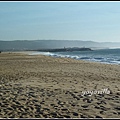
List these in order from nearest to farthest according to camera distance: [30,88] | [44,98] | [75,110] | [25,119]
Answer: [25,119], [75,110], [44,98], [30,88]

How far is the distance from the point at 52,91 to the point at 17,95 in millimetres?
1492

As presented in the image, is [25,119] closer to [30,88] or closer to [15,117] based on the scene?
[15,117]

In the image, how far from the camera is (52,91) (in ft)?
33.1

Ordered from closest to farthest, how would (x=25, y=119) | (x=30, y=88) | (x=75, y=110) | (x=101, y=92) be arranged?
(x=25, y=119) < (x=75, y=110) < (x=101, y=92) < (x=30, y=88)

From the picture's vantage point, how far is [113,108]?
24.8 ft

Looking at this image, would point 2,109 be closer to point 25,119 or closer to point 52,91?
point 25,119

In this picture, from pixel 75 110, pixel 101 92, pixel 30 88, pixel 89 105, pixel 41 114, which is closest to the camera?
pixel 41 114

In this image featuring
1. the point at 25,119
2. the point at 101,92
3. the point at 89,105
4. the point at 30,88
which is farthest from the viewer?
the point at 30,88

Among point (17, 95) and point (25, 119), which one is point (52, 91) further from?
point (25, 119)

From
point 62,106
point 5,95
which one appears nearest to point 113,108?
point 62,106

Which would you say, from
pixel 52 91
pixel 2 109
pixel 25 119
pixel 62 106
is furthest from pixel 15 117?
pixel 52 91

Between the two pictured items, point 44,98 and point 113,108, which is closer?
point 113,108

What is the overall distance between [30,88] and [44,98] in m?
2.11

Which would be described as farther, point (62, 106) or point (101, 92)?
point (101, 92)
